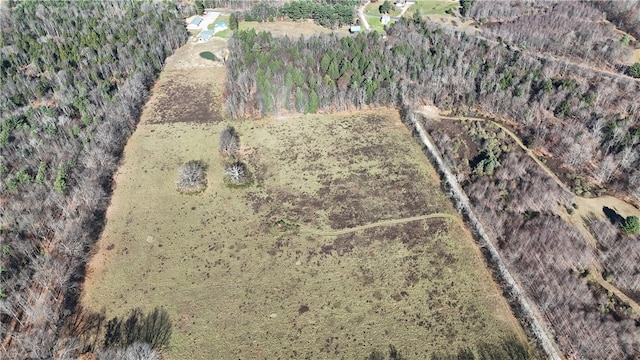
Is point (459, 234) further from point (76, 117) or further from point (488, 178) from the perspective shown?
point (76, 117)

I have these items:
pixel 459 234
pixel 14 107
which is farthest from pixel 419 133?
pixel 14 107

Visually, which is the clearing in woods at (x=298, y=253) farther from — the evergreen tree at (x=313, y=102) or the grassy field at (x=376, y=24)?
the grassy field at (x=376, y=24)

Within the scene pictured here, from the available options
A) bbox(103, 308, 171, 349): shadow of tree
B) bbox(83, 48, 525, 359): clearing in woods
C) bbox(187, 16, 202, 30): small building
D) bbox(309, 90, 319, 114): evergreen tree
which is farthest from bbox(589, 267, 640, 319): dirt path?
bbox(187, 16, 202, 30): small building

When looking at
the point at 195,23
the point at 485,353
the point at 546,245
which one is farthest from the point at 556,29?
the point at 195,23

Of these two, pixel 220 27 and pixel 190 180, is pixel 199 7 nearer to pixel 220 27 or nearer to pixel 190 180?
pixel 220 27

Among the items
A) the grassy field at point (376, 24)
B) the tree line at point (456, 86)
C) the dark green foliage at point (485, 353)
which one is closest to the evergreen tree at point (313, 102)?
the tree line at point (456, 86)

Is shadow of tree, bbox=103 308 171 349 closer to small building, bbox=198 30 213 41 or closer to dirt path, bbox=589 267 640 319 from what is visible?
dirt path, bbox=589 267 640 319
